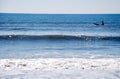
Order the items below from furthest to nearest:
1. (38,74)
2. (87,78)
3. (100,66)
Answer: (100,66) → (38,74) → (87,78)

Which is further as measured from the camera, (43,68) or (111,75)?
(43,68)

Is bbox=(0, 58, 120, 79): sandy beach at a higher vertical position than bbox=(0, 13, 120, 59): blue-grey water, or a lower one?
higher

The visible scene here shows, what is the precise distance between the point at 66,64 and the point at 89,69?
5.03 feet

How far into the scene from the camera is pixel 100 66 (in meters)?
10.9

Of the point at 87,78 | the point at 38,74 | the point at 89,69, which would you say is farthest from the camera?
the point at 89,69

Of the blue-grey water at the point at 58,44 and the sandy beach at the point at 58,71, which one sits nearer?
the sandy beach at the point at 58,71

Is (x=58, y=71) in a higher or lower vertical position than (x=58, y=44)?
higher

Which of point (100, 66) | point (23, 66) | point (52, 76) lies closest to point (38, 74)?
point (52, 76)

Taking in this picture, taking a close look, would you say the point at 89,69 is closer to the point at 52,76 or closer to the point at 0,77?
the point at 52,76

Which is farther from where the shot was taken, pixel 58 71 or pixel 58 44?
pixel 58 44

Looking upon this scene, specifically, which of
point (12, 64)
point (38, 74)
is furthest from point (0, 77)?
point (12, 64)

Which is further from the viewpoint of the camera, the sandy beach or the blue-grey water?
the blue-grey water

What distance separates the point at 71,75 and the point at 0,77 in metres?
2.31

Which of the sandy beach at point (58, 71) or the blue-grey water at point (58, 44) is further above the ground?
the sandy beach at point (58, 71)
